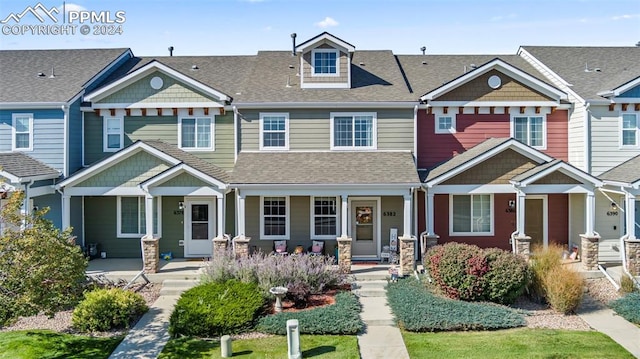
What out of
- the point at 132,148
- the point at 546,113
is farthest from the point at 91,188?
the point at 546,113

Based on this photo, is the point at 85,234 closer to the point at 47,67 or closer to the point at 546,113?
the point at 47,67

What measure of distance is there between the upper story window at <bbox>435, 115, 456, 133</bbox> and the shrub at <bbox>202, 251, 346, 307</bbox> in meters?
7.25

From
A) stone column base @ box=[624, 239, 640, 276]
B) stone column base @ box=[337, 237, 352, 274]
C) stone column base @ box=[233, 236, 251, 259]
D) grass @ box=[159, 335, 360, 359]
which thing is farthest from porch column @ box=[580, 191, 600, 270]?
stone column base @ box=[233, 236, 251, 259]

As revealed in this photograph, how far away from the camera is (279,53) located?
21125 millimetres

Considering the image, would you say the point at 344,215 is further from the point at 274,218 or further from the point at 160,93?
the point at 160,93

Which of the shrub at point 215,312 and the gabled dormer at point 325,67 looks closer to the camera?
the shrub at point 215,312

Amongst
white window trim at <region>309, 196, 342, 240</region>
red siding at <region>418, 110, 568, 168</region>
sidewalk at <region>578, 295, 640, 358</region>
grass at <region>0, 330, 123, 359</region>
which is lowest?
grass at <region>0, 330, 123, 359</region>

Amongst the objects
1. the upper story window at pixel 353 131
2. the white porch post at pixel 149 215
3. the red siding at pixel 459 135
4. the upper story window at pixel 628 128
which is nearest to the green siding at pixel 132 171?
the white porch post at pixel 149 215

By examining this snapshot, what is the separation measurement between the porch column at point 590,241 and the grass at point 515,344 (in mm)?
4842

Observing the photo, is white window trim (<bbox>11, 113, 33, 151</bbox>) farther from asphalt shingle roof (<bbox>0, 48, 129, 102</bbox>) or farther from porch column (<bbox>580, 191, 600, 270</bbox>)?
porch column (<bbox>580, 191, 600, 270</bbox>)

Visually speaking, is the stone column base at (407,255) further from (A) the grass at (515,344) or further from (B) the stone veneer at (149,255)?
(B) the stone veneer at (149,255)

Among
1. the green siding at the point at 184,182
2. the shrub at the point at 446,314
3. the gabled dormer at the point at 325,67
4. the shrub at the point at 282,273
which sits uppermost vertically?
the gabled dormer at the point at 325,67

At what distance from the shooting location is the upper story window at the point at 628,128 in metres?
17.5

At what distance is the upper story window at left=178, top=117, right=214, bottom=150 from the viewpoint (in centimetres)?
1798
